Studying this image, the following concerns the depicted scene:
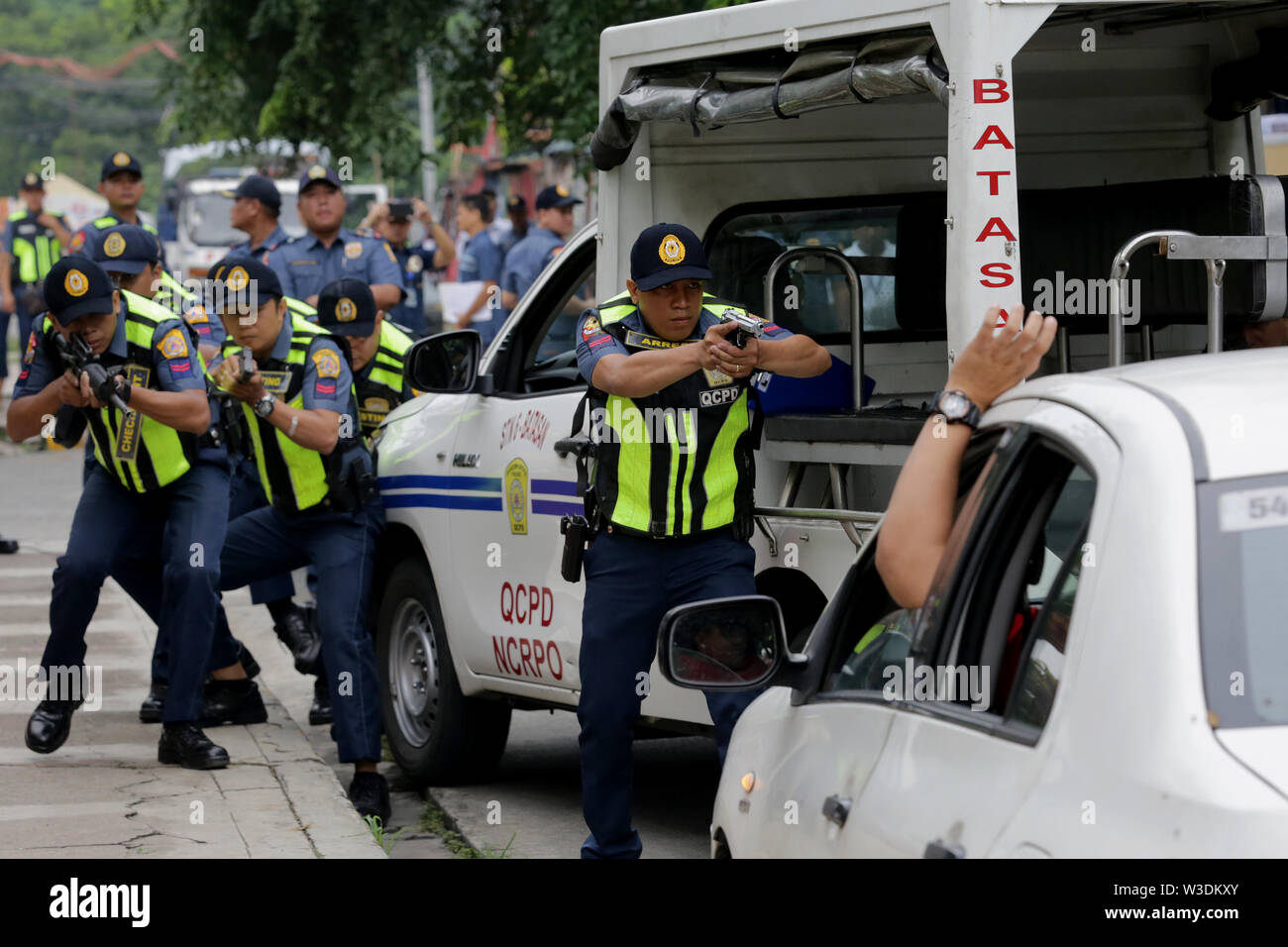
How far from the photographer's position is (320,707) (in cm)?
855

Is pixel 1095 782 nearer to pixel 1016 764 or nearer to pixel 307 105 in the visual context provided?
pixel 1016 764

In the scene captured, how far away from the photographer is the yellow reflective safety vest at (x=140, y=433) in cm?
731

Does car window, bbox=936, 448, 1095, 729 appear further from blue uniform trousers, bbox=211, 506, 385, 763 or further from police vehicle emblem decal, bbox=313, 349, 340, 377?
police vehicle emblem decal, bbox=313, 349, 340, 377

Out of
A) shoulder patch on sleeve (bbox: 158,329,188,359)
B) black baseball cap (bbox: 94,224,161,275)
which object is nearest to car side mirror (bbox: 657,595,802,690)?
shoulder patch on sleeve (bbox: 158,329,188,359)

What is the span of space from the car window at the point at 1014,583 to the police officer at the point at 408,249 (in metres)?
9.97

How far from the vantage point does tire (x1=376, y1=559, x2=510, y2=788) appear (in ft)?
24.2

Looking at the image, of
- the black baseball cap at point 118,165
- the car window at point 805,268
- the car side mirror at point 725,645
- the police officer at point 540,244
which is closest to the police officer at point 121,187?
the black baseball cap at point 118,165

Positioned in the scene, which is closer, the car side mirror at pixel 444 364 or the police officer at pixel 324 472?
the police officer at pixel 324 472

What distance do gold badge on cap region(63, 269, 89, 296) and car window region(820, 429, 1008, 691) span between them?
422 centimetres

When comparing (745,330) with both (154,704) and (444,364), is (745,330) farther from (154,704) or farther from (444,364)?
(154,704)

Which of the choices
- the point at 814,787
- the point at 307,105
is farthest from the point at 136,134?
the point at 814,787

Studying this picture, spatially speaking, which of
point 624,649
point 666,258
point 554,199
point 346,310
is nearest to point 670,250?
point 666,258

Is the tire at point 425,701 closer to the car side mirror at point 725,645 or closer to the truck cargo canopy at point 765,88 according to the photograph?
the truck cargo canopy at point 765,88
